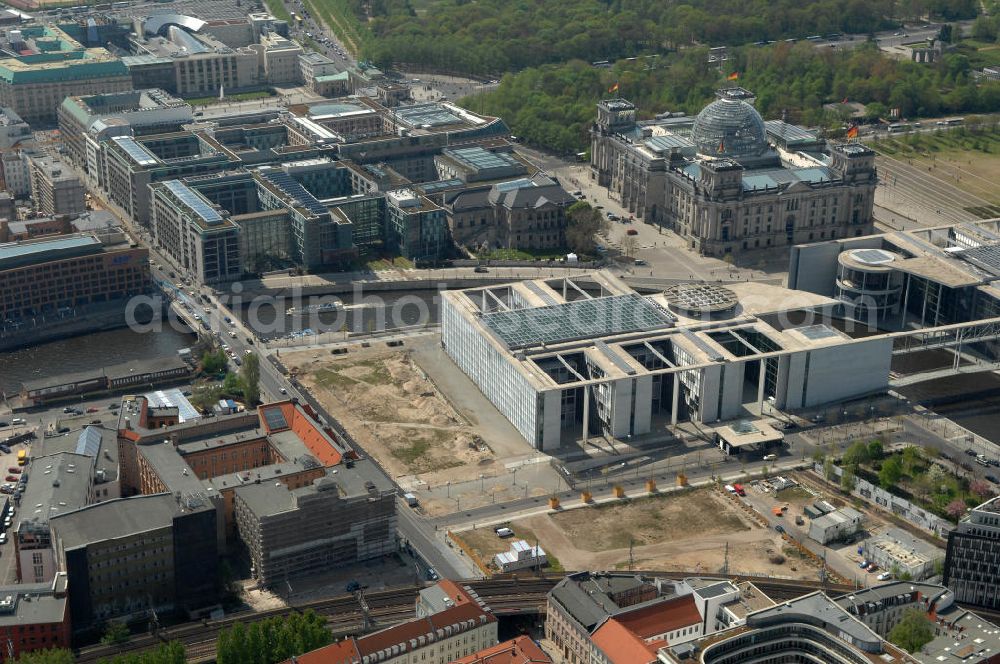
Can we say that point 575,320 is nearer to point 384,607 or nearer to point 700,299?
point 700,299

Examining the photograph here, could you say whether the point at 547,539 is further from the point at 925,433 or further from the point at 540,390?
the point at 925,433

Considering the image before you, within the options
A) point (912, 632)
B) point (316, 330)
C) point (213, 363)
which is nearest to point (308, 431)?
point (213, 363)

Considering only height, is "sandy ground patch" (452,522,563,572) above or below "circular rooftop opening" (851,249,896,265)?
below

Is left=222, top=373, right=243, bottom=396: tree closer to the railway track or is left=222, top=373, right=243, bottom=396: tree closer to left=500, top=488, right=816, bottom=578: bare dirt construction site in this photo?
left=500, top=488, right=816, bottom=578: bare dirt construction site

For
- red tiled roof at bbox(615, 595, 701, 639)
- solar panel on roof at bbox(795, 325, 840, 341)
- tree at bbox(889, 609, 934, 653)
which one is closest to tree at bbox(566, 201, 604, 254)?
solar panel on roof at bbox(795, 325, 840, 341)

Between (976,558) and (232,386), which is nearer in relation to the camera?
(976,558)

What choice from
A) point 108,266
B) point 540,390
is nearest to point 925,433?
point 540,390
